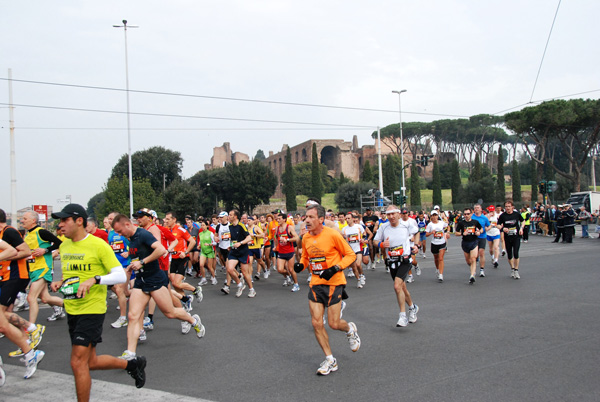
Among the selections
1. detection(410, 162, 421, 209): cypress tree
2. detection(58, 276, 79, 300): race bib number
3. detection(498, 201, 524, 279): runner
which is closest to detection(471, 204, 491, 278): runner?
detection(498, 201, 524, 279): runner

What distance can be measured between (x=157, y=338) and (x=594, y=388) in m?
5.66

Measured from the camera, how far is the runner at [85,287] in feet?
13.5

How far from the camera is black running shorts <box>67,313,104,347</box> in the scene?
4.11 metres

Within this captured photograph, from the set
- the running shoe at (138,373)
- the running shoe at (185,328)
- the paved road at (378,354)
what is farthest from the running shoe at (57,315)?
the running shoe at (138,373)

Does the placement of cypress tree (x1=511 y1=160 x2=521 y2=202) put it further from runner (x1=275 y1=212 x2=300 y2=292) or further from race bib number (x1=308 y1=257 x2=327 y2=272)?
race bib number (x1=308 y1=257 x2=327 y2=272)

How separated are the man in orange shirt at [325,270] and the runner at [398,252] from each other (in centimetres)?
174

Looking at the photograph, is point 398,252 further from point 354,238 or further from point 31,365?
point 31,365

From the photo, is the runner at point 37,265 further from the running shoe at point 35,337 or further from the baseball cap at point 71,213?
the baseball cap at point 71,213

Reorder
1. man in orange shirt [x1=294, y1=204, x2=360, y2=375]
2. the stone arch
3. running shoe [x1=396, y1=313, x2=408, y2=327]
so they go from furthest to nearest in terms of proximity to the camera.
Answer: the stone arch, running shoe [x1=396, y1=313, x2=408, y2=327], man in orange shirt [x1=294, y1=204, x2=360, y2=375]

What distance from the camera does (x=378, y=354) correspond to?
227 inches

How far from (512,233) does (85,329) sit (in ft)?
34.9

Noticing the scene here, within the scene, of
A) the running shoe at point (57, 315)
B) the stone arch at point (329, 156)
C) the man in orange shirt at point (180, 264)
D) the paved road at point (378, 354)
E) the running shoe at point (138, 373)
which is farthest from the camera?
the stone arch at point (329, 156)

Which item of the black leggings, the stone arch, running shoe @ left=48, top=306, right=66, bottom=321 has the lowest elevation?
running shoe @ left=48, top=306, right=66, bottom=321

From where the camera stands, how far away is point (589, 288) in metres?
9.82
